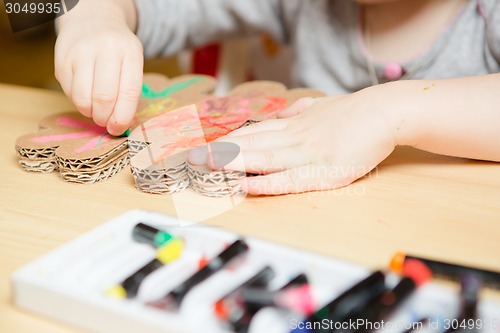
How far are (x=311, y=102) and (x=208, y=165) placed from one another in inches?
6.5

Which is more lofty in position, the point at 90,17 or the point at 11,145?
the point at 90,17

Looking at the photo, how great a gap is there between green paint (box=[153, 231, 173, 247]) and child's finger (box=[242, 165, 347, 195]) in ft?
0.37

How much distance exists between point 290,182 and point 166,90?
0.91 feet

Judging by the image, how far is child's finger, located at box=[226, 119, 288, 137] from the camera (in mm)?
536

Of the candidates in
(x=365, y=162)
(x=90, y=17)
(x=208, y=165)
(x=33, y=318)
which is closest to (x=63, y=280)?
(x=33, y=318)

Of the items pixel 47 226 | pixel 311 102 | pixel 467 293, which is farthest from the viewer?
pixel 311 102

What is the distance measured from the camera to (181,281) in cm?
34

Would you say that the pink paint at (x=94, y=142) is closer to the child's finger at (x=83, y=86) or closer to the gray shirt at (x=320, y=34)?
the child's finger at (x=83, y=86)

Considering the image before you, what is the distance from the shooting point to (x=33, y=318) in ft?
1.05

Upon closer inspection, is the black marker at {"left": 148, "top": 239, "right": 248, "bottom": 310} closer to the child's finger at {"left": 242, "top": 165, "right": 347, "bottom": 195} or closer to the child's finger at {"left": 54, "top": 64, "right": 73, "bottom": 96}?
the child's finger at {"left": 242, "top": 165, "right": 347, "bottom": 195}

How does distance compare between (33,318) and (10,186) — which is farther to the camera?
(10,186)

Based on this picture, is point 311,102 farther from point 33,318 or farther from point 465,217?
point 33,318

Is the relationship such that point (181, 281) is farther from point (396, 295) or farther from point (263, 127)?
point (263, 127)

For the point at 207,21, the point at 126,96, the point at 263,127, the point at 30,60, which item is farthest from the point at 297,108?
the point at 30,60
